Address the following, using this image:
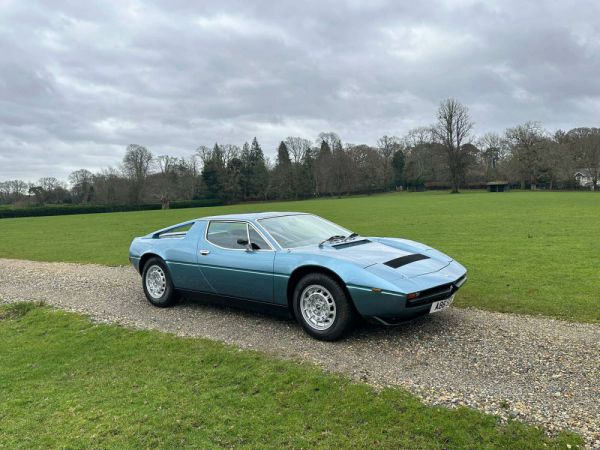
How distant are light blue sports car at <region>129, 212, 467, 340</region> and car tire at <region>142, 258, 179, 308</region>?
16 millimetres

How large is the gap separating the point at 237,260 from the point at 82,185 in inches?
3580

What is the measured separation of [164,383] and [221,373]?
0.54 meters

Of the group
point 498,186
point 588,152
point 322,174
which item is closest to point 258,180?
point 322,174

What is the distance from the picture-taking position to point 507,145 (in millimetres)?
85000

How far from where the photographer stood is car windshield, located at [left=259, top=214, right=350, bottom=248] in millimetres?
5613

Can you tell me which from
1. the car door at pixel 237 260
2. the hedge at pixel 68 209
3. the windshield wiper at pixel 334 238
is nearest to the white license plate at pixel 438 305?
the windshield wiper at pixel 334 238

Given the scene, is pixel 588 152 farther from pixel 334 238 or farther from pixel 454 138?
pixel 334 238

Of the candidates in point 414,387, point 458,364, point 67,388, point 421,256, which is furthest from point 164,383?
point 421,256

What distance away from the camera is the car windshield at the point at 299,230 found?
18.4 feet

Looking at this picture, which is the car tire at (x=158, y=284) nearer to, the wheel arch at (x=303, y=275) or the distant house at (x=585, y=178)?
the wheel arch at (x=303, y=275)

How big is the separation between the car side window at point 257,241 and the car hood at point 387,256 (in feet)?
1.64

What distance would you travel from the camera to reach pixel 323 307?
4.91m

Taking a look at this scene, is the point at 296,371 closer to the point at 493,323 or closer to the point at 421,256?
the point at 421,256

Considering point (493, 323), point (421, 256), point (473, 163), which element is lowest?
point (493, 323)
